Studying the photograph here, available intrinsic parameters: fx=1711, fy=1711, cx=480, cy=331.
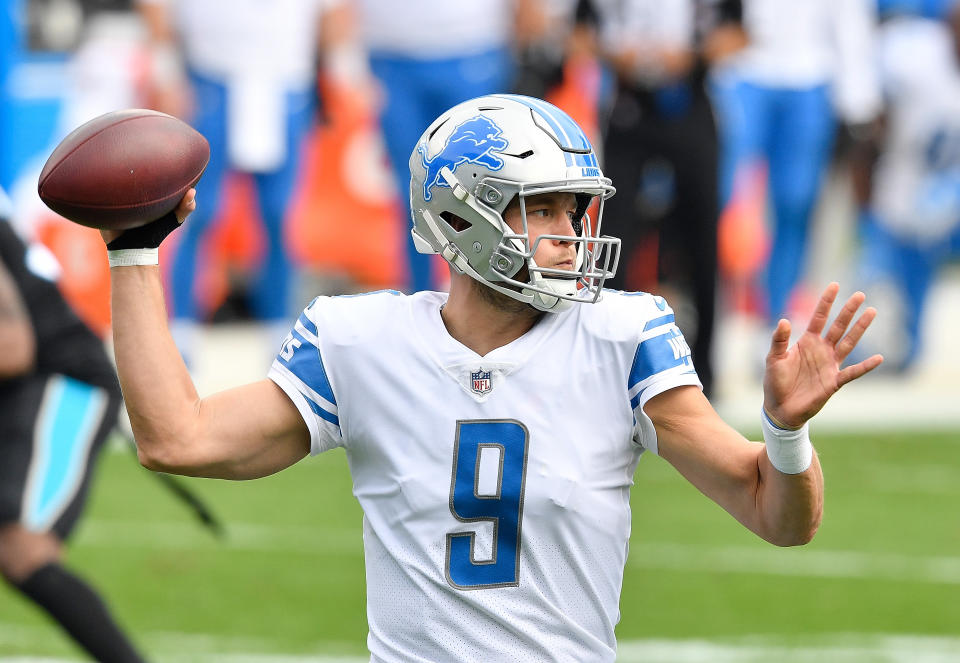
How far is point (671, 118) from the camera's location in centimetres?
799

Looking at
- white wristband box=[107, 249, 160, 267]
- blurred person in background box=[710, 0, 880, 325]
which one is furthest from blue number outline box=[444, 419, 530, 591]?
blurred person in background box=[710, 0, 880, 325]

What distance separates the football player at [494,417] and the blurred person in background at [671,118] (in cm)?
486

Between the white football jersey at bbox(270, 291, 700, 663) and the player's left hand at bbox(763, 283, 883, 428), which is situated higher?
the player's left hand at bbox(763, 283, 883, 428)

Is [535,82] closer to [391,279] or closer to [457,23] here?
[457,23]

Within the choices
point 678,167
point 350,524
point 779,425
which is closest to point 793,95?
point 678,167

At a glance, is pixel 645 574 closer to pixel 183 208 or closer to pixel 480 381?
pixel 480 381

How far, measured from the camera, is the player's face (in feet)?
9.57

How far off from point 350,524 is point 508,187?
3970mm

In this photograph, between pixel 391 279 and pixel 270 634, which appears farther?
pixel 391 279

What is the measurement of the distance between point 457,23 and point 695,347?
6.44 feet

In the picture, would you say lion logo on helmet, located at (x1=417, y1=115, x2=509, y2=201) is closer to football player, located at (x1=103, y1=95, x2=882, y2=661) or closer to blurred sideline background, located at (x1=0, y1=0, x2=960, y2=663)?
football player, located at (x1=103, y1=95, x2=882, y2=661)

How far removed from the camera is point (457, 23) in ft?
27.2

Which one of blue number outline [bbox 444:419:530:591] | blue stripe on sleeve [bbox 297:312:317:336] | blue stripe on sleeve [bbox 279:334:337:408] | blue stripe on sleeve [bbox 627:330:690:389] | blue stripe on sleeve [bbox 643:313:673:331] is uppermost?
blue stripe on sleeve [bbox 643:313:673:331]

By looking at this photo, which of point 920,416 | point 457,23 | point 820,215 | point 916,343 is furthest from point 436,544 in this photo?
point 820,215
